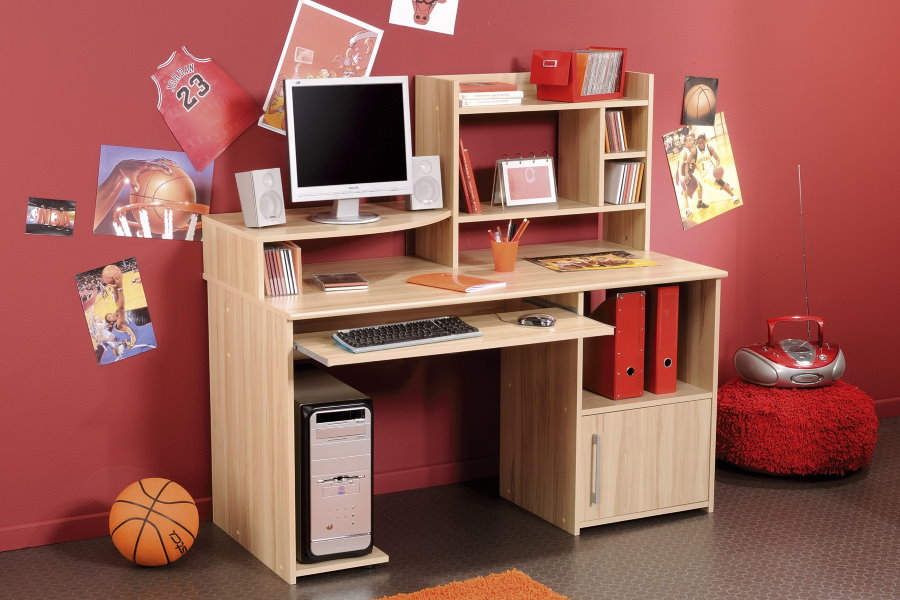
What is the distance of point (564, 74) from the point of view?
3.84 meters

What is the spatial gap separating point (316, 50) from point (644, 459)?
1.62 m

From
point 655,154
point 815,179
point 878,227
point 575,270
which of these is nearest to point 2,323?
point 575,270

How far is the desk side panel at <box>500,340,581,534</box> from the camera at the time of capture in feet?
12.2

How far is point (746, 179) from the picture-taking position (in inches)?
178

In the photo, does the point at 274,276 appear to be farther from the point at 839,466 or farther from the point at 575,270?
the point at 839,466

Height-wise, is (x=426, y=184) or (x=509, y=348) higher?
(x=426, y=184)

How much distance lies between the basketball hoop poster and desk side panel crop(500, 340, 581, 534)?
1105mm

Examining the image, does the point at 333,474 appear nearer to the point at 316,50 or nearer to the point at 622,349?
the point at 622,349

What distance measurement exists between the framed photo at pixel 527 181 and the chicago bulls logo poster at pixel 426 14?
47cm

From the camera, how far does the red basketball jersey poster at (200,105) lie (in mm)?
3574

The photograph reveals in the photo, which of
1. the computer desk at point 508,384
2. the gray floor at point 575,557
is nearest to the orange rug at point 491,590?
the gray floor at point 575,557

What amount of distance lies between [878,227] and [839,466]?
3.66ft

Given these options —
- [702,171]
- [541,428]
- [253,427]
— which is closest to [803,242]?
[702,171]

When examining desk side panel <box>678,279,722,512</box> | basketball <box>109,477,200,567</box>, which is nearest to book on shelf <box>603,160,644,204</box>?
desk side panel <box>678,279,722,512</box>
